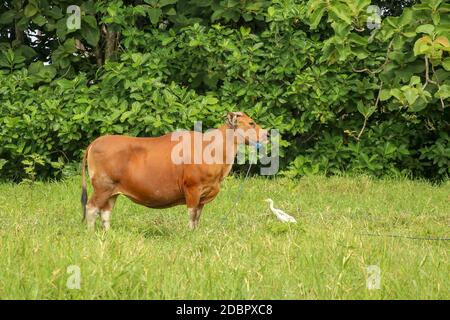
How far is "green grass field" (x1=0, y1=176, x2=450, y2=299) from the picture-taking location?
4.54 m

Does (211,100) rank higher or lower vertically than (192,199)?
lower

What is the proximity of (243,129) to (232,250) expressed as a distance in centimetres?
168

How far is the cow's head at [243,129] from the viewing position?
23.3ft

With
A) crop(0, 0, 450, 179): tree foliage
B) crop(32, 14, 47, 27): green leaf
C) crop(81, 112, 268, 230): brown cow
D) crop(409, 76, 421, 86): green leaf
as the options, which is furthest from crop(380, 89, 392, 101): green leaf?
crop(32, 14, 47, 27): green leaf

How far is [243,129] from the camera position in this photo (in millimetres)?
7156

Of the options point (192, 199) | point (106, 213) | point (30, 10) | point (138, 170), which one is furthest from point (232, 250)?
point (30, 10)

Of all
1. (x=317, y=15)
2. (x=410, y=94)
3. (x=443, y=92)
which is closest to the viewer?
(x=410, y=94)

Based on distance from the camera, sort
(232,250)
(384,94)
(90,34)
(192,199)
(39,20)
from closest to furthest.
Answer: (232,250), (192,199), (384,94), (39,20), (90,34)

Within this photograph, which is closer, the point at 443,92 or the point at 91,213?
the point at 91,213

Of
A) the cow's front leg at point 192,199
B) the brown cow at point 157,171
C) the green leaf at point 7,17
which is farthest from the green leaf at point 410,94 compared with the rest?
the green leaf at point 7,17

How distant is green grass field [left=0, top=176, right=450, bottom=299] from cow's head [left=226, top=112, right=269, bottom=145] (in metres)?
0.89

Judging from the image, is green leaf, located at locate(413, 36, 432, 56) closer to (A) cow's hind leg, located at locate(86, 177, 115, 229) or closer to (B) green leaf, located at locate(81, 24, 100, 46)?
(A) cow's hind leg, located at locate(86, 177, 115, 229)

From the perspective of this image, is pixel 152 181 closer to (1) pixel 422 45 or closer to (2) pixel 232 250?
(2) pixel 232 250

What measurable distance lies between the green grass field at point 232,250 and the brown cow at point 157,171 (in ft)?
1.04
